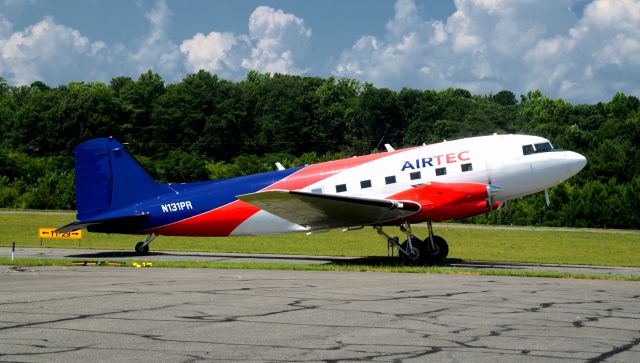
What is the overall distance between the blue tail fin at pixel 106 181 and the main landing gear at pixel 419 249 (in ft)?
33.4

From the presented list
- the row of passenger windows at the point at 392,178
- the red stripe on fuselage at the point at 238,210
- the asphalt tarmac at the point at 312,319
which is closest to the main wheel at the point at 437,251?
the row of passenger windows at the point at 392,178

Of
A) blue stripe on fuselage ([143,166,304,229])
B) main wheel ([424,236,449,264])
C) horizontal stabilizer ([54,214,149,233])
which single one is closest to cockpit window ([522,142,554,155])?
main wheel ([424,236,449,264])

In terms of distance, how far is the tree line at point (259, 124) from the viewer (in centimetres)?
9106

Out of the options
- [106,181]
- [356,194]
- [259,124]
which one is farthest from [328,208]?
[259,124]

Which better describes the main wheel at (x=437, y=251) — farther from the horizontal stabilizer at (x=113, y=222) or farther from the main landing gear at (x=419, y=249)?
the horizontal stabilizer at (x=113, y=222)

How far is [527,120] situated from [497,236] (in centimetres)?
9429

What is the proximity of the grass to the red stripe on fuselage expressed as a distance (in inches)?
291

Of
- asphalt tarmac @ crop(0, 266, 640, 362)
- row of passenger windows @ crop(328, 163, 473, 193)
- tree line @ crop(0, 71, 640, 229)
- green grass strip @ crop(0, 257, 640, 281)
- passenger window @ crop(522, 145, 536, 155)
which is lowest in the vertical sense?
asphalt tarmac @ crop(0, 266, 640, 362)

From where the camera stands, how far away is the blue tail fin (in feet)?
110

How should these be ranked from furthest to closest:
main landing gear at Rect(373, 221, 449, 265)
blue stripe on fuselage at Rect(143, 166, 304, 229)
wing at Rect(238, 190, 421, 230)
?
blue stripe on fuselage at Rect(143, 166, 304, 229), main landing gear at Rect(373, 221, 449, 265), wing at Rect(238, 190, 421, 230)

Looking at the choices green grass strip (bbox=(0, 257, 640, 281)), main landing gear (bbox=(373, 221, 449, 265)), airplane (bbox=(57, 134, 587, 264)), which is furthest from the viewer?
main landing gear (bbox=(373, 221, 449, 265))

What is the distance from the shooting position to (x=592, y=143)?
95250 mm

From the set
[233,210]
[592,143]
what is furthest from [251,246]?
[592,143]

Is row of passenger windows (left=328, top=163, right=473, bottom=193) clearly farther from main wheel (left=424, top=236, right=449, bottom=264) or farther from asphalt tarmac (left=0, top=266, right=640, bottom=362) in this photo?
asphalt tarmac (left=0, top=266, right=640, bottom=362)
